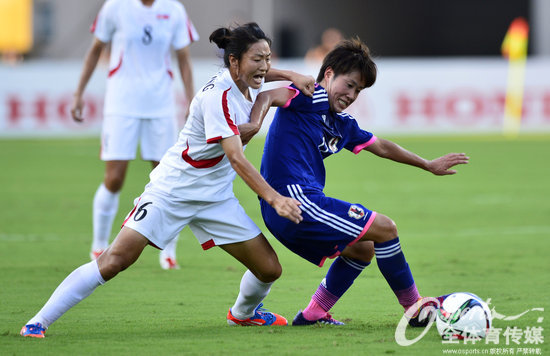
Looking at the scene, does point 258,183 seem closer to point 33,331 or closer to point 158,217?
point 158,217

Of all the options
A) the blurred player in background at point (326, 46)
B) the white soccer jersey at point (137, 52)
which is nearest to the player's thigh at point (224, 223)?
the white soccer jersey at point (137, 52)

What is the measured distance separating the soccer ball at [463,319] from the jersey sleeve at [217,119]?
161 cm

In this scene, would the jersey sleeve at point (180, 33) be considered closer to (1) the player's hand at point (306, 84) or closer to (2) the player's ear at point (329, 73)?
(2) the player's ear at point (329, 73)

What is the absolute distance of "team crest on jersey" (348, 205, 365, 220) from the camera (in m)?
5.28

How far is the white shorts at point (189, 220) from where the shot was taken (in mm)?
5355

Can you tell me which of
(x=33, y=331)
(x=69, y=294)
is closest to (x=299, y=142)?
(x=69, y=294)

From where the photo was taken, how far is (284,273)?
7.80 metres

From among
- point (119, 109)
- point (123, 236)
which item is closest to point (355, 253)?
point (123, 236)

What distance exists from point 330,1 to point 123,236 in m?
31.2

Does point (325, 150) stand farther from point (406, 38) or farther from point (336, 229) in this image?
point (406, 38)

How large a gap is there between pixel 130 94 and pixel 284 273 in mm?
2151

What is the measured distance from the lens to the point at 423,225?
34.3ft

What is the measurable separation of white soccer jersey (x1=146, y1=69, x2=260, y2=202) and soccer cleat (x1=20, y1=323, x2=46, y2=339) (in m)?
1.06

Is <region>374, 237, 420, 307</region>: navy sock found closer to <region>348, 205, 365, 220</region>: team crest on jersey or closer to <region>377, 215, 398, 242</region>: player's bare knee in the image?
<region>377, 215, 398, 242</region>: player's bare knee
